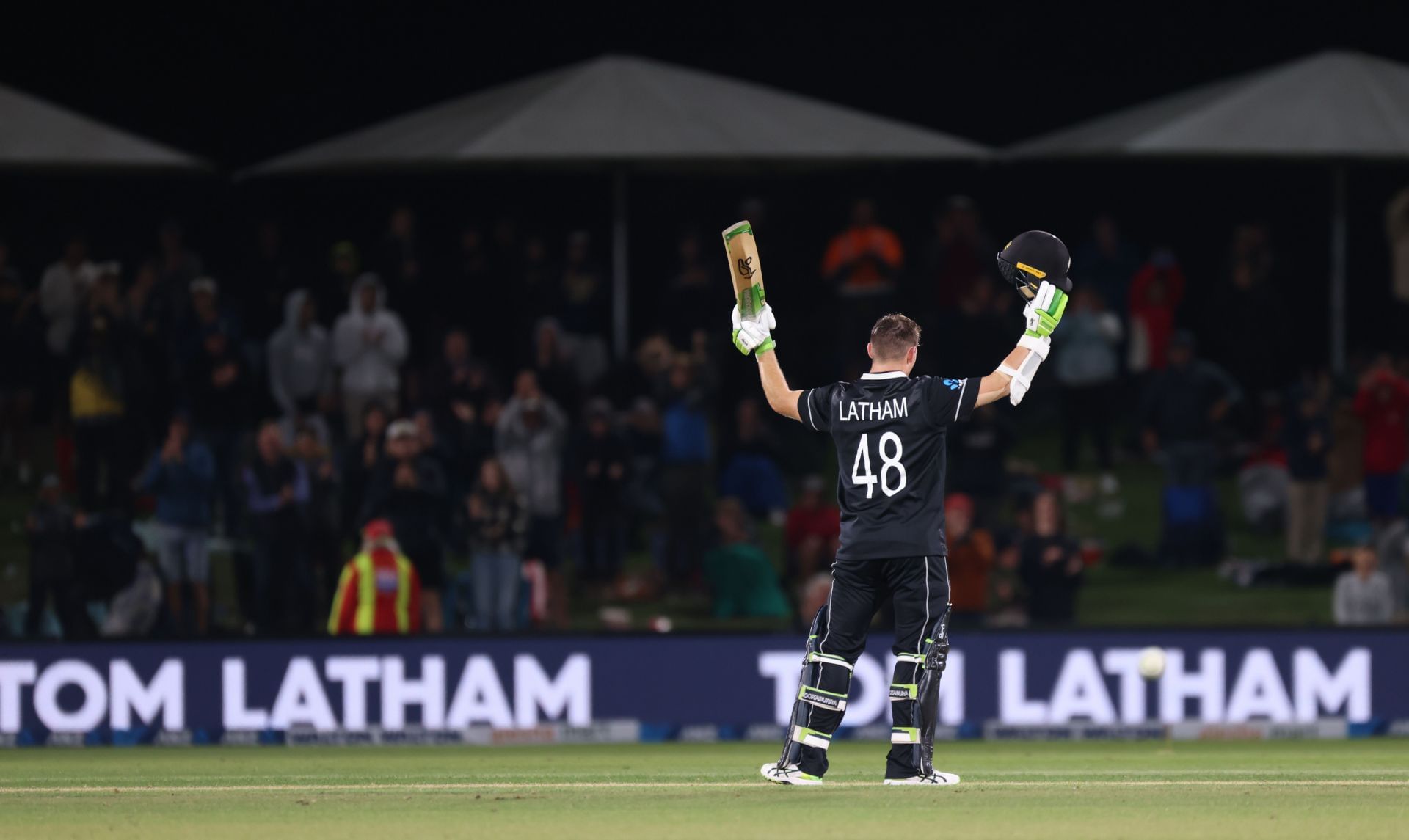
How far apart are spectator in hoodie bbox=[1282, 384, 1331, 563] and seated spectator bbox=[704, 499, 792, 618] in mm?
4480

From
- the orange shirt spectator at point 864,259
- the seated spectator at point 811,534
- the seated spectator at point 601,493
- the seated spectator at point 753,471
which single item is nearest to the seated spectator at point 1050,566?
the seated spectator at point 811,534

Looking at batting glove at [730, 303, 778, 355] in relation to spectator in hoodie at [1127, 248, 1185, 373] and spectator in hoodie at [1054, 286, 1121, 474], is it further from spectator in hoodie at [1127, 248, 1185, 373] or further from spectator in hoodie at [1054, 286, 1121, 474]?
spectator in hoodie at [1127, 248, 1185, 373]

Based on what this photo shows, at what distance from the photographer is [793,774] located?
9.07 meters

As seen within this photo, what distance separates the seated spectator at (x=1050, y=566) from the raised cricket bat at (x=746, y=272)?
718cm

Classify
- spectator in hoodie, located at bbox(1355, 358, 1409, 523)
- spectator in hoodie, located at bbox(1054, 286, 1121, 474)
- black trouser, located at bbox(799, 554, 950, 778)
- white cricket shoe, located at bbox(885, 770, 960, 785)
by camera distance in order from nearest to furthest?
1. black trouser, located at bbox(799, 554, 950, 778)
2. white cricket shoe, located at bbox(885, 770, 960, 785)
3. spectator in hoodie, located at bbox(1355, 358, 1409, 523)
4. spectator in hoodie, located at bbox(1054, 286, 1121, 474)

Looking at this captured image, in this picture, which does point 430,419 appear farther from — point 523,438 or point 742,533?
point 742,533

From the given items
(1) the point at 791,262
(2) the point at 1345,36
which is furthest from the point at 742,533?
(2) the point at 1345,36

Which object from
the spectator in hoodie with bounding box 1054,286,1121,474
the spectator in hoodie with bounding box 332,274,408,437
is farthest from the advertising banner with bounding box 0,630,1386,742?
the spectator in hoodie with bounding box 1054,286,1121,474

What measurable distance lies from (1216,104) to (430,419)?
22.5ft

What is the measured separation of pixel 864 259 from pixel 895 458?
399 inches

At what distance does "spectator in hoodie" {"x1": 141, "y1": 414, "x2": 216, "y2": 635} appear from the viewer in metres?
16.8

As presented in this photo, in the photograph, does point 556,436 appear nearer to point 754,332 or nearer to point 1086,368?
point 1086,368

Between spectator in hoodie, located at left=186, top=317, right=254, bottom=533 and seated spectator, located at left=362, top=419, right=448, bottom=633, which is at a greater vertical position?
spectator in hoodie, located at left=186, top=317, right=254, bottom=533

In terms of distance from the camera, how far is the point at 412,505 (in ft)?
53.7
